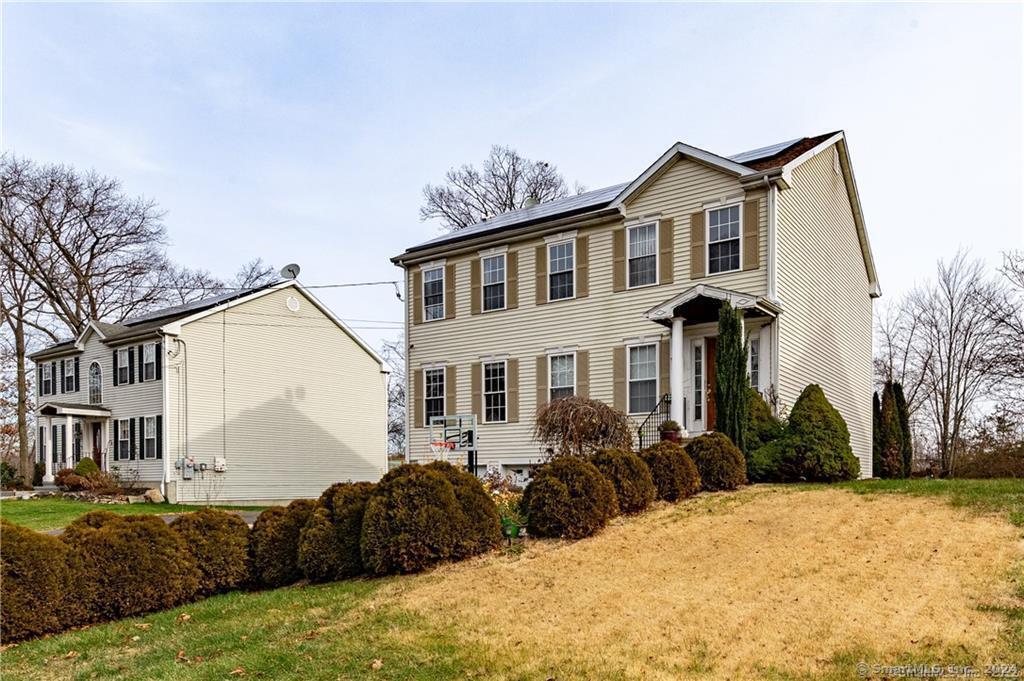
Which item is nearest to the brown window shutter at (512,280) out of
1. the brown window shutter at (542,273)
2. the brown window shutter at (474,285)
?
the brown window shutter at (542,273)

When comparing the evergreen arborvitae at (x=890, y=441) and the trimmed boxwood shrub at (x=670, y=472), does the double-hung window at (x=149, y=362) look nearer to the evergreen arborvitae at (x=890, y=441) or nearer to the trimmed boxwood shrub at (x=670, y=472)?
the trimmed boxwood shrub at (x=670, y=472)

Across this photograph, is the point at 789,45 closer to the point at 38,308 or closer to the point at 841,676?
the point at 841,676

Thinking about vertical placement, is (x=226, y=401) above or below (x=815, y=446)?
above

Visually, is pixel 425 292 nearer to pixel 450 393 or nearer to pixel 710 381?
pixel 450 393

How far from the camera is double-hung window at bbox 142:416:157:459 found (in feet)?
86.2

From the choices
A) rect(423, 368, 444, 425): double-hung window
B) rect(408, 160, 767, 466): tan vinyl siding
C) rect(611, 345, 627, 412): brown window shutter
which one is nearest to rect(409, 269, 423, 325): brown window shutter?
rect(408, 160, 767, 466): tan vinyl siding

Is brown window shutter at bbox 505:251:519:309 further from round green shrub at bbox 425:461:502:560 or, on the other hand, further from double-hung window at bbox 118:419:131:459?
double-hung window at bbox 118:419:131:459

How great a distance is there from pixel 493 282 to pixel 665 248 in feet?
15.4

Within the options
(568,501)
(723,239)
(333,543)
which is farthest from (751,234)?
(333,543)

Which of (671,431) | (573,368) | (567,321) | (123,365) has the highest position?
(567,321)

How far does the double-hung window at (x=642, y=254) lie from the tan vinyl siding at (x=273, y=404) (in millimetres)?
14950

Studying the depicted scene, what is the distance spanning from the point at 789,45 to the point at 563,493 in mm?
7294

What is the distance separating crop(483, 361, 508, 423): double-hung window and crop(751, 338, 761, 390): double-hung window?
6142mm

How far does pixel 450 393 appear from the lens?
2102 cm
